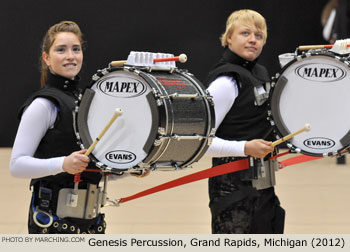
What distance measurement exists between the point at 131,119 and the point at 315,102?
2.80 ft

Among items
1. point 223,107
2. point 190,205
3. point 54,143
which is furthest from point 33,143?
point 190,205

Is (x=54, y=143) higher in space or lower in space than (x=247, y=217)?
higher

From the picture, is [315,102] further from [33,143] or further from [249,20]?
[33,143]

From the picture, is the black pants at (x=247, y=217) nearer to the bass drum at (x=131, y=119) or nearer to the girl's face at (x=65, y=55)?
the bass drum at (x=131, y=119)

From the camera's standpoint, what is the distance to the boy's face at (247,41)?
387 cm

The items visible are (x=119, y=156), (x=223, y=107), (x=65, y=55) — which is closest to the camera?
(x=119, y=156)

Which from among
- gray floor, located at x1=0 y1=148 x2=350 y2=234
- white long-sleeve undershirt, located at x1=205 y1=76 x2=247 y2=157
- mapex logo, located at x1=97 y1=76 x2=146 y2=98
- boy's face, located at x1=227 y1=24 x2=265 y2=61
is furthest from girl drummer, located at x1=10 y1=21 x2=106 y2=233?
gray floor, located at x1=0 y1=148 x2=350 y2=234

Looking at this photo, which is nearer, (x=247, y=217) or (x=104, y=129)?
(x=104, y=129)

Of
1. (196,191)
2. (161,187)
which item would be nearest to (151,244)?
(161,187)

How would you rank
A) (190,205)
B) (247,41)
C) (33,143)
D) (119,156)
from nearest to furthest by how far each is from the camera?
(119,156) → (33,143) → (247,41) → (190,205)

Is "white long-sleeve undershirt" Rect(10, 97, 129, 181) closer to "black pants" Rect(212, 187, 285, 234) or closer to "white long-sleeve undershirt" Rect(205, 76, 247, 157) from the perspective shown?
"white long-sleeve undershirt" Rect(205, 76, 247, 157)

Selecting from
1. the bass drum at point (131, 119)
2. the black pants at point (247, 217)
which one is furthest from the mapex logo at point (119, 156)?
the black pants at point (247, 217)

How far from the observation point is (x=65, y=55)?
11.2 feet

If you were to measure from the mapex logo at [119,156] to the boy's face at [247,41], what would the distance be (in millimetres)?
1029
